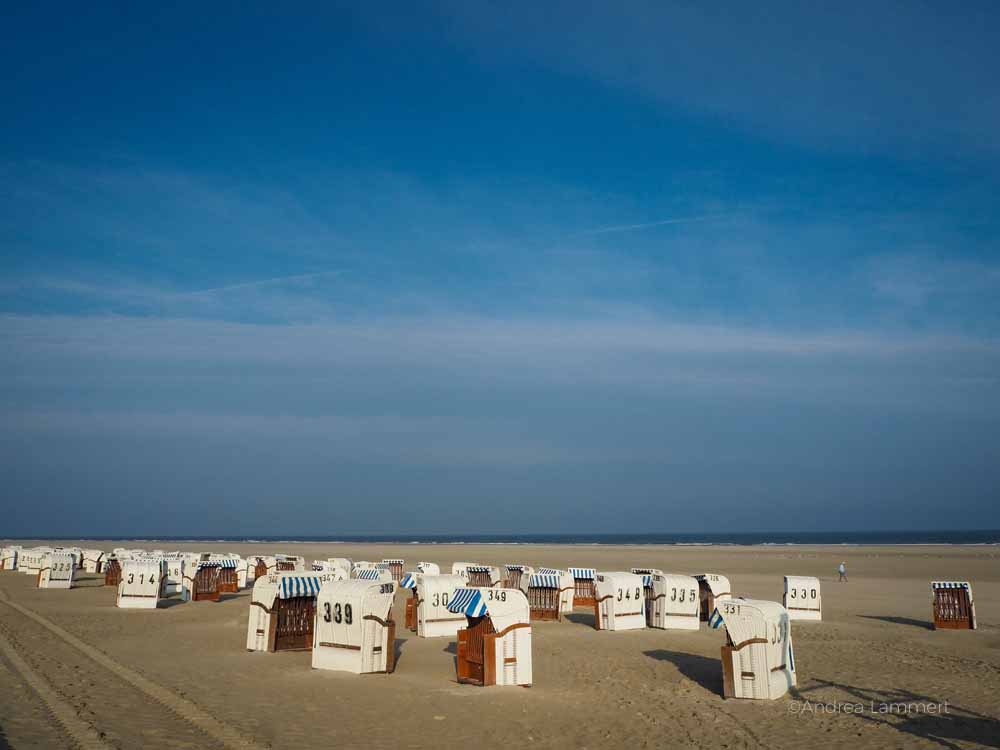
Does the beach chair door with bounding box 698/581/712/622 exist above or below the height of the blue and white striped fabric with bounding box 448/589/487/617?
below

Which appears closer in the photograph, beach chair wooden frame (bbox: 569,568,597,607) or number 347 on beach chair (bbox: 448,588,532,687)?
number 347 on beach chair (bbox: 448,588,532,687)

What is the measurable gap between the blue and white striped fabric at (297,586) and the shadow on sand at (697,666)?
9.12m

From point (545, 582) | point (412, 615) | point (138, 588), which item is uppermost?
point (545, 582)

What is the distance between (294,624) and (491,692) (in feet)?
24.1

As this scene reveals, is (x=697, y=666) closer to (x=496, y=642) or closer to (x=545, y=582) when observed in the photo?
(x=496, y=642)

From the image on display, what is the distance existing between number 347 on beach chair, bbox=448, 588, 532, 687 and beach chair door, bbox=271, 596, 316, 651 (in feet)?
18.2

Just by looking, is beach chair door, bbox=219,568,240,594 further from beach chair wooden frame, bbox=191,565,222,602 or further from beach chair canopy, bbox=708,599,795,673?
beach chair canopy, bbox=708,599,795,673

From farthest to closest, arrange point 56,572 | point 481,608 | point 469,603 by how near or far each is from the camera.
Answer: point 56,572 < point 469,603 < point 481,608

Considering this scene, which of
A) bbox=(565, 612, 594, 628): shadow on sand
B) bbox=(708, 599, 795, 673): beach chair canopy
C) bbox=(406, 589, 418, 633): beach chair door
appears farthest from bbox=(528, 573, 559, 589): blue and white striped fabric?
bbox=(708, 599, 795, 673): beach chair canopy

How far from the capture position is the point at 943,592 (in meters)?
25.5

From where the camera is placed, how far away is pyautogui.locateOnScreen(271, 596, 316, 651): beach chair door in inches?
794

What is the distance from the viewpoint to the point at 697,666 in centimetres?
1867

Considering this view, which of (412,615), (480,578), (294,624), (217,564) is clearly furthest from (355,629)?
(217,564)

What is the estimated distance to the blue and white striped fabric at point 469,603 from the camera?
637 inches
